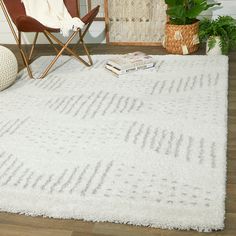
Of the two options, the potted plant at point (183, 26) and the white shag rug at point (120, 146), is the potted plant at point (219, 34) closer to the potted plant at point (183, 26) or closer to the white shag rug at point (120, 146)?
the potted plant at point (183, 26)

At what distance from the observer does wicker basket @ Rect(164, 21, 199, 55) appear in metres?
3.52

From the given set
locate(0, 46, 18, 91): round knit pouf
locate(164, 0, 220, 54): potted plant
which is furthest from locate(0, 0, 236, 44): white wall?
locate(0, 46, 18, 91): round knit pouf

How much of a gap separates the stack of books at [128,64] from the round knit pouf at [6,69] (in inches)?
29.0

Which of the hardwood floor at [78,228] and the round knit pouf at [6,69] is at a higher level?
the round knit pouf at [6,69]

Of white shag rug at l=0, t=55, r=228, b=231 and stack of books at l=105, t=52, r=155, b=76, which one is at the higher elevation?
stack of books at l=105, t=52, r=155, b=76

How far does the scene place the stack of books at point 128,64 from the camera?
3.14 meters

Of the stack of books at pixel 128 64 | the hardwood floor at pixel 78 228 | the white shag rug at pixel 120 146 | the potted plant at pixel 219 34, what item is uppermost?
the potted plant at pixel 219 34

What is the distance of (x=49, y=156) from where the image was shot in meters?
2.08

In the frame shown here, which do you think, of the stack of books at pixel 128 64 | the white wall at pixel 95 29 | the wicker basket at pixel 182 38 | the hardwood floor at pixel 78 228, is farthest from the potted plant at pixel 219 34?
the hardwood floor at pixel 78 228

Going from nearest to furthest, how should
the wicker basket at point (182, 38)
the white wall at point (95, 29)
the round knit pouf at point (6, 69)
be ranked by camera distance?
the round knit pouf at point (6, 69) → the wicker basket at point (182, 38) → the white wall at point (95, 29)

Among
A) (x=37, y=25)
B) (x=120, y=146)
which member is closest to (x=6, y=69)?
(x=37, y=25)

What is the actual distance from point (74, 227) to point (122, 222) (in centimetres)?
19

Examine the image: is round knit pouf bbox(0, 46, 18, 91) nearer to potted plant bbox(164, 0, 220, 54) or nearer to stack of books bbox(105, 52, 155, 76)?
stack of books bbox(105, 52, 155, 76)

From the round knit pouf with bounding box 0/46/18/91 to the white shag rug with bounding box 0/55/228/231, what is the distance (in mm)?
73
